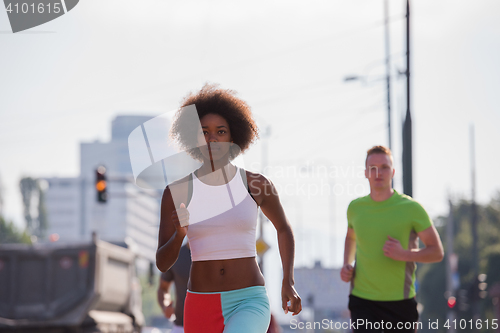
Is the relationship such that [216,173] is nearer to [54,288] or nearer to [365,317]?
[365,317]

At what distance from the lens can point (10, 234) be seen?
89.3 meters

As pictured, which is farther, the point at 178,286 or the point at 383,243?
the point at 178,286

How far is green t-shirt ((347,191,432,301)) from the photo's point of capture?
5980 mm

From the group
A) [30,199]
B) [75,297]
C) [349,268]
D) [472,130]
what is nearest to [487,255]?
[472,130]

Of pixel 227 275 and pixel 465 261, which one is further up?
pixel 227 275

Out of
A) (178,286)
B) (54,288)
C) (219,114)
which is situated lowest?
(54,288)

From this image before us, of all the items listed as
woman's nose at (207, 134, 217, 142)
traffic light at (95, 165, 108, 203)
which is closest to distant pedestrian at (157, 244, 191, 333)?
woman's nose at (207, 134, 217, 142)

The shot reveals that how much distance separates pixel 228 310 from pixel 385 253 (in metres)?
Answer: 2.13

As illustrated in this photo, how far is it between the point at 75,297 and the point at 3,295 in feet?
3.88

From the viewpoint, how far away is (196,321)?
4293mm

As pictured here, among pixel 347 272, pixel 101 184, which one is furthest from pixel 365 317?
pixel 101 184

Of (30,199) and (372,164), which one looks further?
(30,199)

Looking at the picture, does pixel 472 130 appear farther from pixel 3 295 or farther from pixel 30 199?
pixel 30 199

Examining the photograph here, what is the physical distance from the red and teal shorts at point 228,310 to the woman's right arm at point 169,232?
282 mm
